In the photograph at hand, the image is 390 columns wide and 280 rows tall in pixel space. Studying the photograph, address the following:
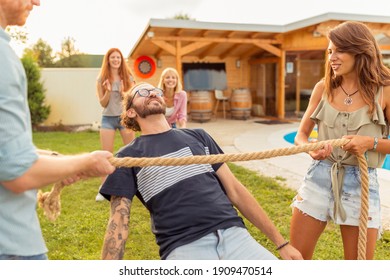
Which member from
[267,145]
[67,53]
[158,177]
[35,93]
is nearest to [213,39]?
[267,145]

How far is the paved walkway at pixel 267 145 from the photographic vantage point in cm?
485

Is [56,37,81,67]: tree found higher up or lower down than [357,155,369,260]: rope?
higher up

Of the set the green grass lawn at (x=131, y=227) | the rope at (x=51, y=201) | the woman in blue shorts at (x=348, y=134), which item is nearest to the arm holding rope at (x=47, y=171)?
the rope at (x=51, y=201)

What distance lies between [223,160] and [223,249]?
41cm

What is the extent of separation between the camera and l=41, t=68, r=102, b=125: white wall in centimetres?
1144

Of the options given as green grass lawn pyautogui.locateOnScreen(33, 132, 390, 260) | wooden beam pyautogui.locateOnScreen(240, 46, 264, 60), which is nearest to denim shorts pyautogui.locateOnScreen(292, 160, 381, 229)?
green grass lawn pyautogui.locateOnScreen(33, 132, 390, 260)

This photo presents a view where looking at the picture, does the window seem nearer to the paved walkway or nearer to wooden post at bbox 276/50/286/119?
the paved walkway

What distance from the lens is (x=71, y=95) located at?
38.3 ft

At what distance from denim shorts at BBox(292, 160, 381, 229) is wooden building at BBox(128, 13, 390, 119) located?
8.64 meters

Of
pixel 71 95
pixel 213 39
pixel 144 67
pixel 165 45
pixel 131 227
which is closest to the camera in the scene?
pixel 131 227

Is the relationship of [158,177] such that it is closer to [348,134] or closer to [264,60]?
[348,134]

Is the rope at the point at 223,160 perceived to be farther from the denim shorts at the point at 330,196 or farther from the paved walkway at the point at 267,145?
the paved walkway at the point at 267,145
